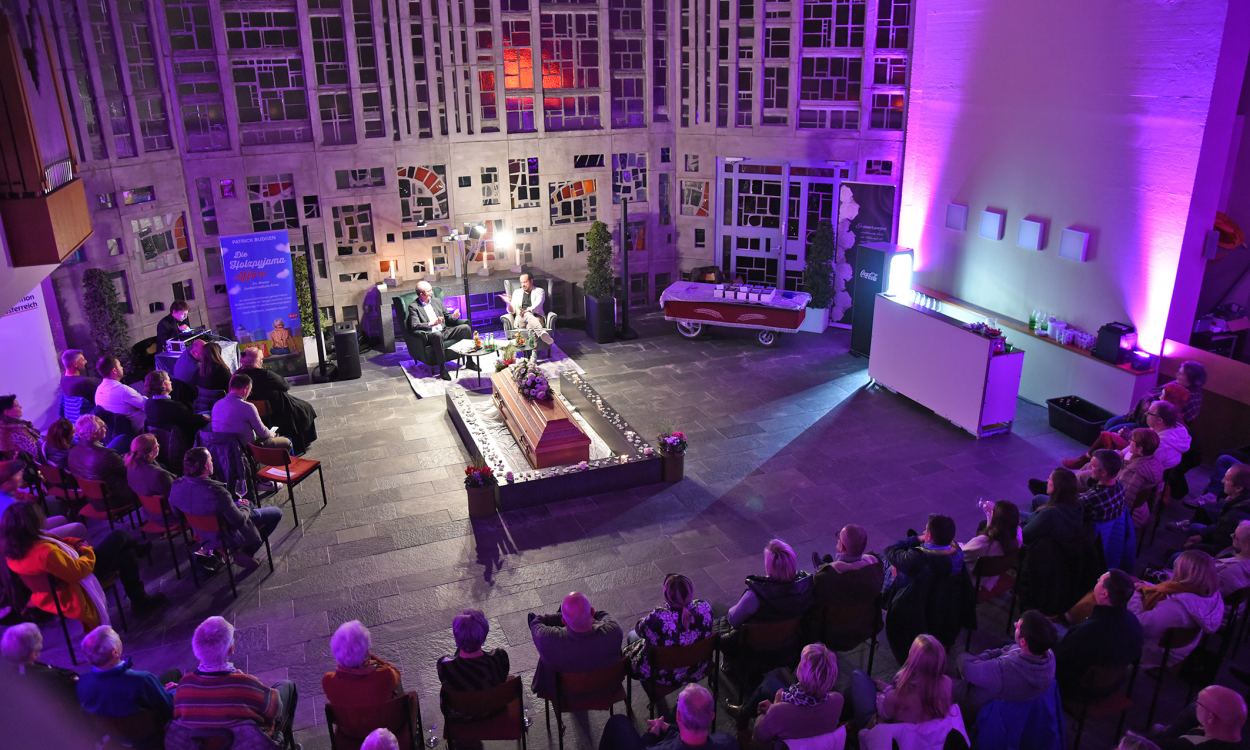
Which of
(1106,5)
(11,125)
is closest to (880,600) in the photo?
(11,125)

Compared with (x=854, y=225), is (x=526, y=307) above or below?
below

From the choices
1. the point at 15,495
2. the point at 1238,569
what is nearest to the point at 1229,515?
the point at 1238,569

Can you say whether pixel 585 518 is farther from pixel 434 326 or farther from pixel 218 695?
pixel 434 326

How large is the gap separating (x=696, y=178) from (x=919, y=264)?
3871 mm

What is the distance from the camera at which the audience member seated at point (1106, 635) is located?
506 centimetres

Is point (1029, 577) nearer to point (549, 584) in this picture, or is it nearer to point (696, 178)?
point (549, 584)

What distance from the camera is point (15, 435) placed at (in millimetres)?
7629

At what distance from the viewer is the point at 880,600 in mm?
5926

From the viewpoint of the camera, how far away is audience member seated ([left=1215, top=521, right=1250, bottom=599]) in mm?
5727

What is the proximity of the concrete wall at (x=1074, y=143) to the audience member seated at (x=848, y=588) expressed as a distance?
6.12m

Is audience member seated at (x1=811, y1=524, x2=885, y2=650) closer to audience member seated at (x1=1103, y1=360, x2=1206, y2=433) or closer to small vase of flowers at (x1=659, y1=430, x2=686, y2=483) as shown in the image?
small vase of flowers at (x1=659, y1=430, x2=686, y2=483)

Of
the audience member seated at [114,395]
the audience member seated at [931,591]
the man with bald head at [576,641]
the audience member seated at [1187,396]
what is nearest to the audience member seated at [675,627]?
the man with bald head at [576,641]

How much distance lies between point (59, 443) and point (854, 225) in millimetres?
10721

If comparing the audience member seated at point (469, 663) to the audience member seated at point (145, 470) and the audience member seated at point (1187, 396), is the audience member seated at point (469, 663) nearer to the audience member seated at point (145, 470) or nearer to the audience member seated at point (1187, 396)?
the audience member seated at point (145, 470)
